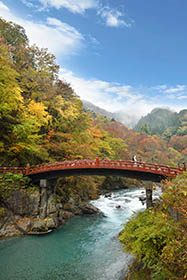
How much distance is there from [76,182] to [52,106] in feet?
39.2

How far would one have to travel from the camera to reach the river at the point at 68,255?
35.8 ft

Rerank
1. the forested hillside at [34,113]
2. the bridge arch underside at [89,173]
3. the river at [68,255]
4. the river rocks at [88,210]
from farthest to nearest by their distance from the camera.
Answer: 1. the river rocks at [88,210]
2. the forested hillside at [34,113]
3. the bridge arch underside at [89,173]
4. the river at [68,255]

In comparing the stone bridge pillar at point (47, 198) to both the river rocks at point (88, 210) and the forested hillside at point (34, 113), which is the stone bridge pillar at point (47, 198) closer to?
the forested hillside at point (34, 113)

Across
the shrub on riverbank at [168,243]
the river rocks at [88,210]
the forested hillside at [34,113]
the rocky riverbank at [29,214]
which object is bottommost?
the river rocks at [88,210]

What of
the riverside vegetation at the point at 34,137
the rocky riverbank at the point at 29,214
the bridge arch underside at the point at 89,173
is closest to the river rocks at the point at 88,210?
the riverside vegetation at the point at 34,137

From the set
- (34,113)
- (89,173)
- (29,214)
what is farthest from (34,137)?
(29,214)

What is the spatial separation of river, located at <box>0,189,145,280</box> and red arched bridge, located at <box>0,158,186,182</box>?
573 centimetres

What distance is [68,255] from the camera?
44.2ft

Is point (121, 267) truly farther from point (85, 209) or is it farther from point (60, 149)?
point (60, 149)

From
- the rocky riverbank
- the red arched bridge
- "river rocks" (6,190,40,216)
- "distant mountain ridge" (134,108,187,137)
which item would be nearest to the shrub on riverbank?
the red arched bridge

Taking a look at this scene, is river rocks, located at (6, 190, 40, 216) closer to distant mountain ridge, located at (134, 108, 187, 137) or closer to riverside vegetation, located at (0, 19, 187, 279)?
riverside vegetation, located at (0, 19, 187, 279)

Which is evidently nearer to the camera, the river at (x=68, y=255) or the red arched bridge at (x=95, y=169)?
the river at (x=68, y=255)

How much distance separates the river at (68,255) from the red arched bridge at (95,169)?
5.73m

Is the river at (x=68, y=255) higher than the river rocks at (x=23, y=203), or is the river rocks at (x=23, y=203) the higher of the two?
the river rocks at (x=23, y=203)
